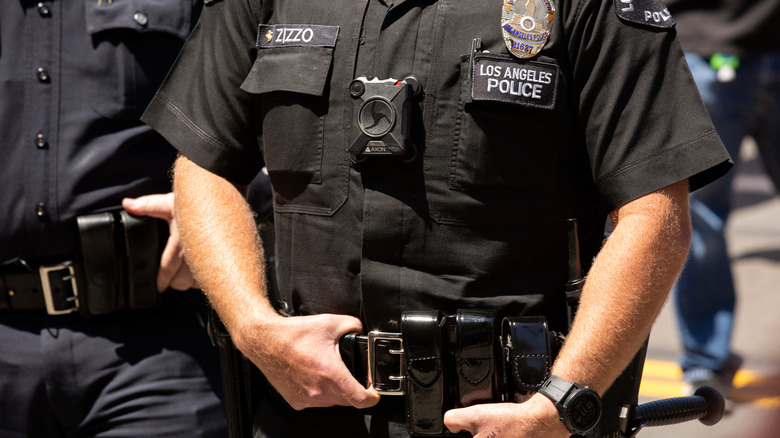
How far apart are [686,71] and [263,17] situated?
33.9 inches

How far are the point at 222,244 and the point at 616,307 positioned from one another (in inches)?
32.9

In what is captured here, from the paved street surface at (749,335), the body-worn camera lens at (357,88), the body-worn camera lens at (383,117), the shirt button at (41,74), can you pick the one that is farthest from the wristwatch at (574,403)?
the shirt button at (41,74)

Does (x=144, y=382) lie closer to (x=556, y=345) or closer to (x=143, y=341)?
(x=143, y=341)

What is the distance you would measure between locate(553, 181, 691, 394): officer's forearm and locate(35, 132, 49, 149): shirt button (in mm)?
1441

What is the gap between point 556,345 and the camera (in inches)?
68.9

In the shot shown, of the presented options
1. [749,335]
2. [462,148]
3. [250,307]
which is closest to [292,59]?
[462,148]

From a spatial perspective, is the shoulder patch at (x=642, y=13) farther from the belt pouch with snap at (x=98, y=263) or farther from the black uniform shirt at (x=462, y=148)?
the belt pouch with snap at (x=98, y=263)

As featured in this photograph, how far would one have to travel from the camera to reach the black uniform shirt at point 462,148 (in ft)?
5.52

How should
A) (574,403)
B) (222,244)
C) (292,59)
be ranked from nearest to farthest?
(574,403)
(292,59)
(222,244)

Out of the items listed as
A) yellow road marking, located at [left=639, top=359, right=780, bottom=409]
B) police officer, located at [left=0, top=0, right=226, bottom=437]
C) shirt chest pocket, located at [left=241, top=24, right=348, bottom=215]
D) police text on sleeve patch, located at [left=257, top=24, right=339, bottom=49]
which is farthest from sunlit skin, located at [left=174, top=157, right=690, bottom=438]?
yellow road marking, located at [left=639, top=359, right=780, bottom=409]

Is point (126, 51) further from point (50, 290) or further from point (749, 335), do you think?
point (749, 335)

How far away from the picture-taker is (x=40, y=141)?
7.79 feet

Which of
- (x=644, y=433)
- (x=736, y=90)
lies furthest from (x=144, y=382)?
(x=736, y=90)

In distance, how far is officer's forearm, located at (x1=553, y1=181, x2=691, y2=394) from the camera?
1.66m
